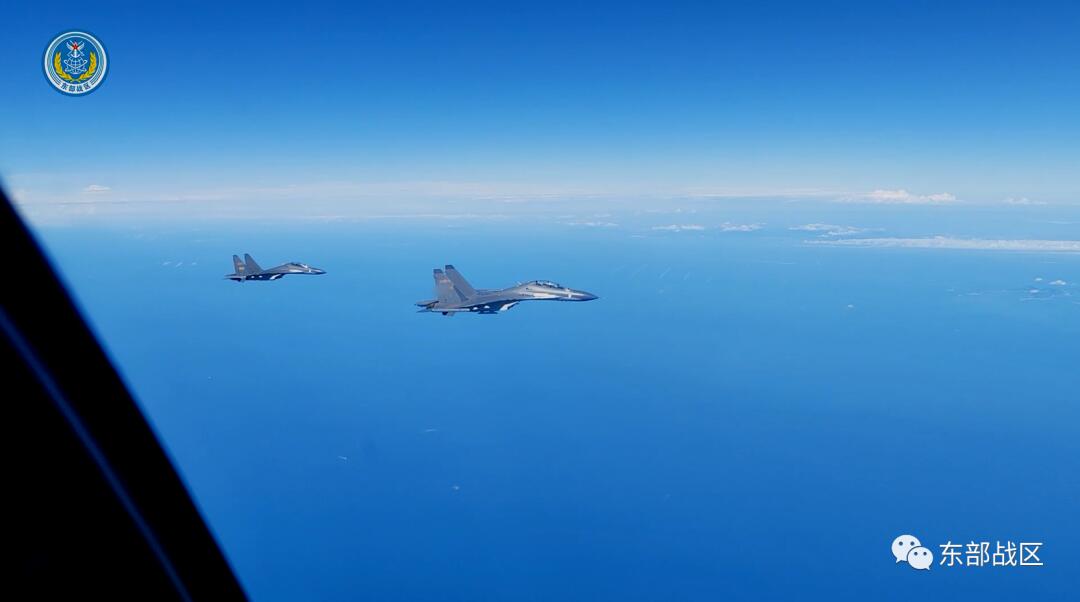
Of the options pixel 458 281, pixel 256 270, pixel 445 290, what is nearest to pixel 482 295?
pixel 458 281

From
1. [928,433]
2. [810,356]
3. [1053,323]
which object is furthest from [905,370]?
[1053,323]

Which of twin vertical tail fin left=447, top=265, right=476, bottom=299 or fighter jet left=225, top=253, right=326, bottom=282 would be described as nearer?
twin vertical tail fin left=447, top=265, right=476, bottom=299

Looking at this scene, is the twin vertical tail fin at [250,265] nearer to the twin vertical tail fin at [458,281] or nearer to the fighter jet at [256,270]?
the fighter jet at [256,270]

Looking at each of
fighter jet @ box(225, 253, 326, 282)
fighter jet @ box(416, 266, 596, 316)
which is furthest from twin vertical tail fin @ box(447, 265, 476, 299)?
fighter jet @ box(225, 253, 326, 282)

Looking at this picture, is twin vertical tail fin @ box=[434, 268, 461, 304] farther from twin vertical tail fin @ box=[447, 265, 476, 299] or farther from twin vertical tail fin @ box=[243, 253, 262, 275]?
twin vertical tail fin @ box=[243, 253, 262, 275]

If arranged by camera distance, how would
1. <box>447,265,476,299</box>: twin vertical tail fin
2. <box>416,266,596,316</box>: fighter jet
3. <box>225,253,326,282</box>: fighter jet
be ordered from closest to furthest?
<box>416,266,596,316</box>: fighter jet, <box>447,265,476,299</box>: twin vertical tail fin, <box>225,253,326,282</box>: fighter jet

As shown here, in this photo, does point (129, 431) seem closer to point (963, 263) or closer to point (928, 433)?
point (928, 433)

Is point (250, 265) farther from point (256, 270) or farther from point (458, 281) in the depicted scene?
point (458, 281)
